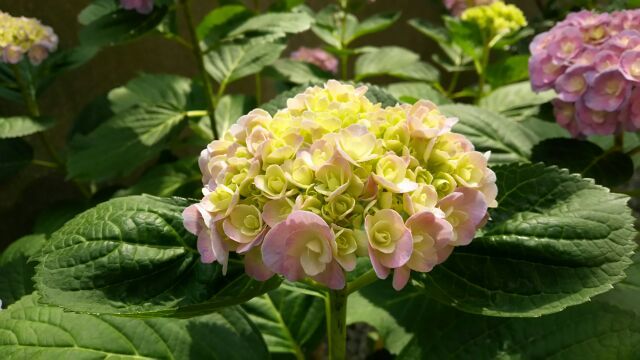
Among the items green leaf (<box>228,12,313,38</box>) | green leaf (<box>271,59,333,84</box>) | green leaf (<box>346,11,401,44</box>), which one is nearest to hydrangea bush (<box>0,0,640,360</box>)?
green leaf (<box>228,12,313,38</box>)

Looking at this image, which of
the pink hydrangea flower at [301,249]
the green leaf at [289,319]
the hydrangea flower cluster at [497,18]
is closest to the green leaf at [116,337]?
the green leaf at [289,319]

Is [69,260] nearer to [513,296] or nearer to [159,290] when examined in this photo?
[159,290]

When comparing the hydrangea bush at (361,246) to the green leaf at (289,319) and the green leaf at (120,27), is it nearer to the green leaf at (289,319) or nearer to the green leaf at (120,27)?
the green leaf at (289,319)

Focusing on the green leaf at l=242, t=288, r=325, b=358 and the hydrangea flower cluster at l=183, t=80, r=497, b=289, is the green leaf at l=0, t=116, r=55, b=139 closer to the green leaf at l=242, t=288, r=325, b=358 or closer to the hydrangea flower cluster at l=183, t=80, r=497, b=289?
the green leaf at l=242, t=288, r=325, b=358

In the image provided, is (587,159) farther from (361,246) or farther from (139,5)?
(139,5)

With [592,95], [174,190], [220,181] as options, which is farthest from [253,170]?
[174,190]
